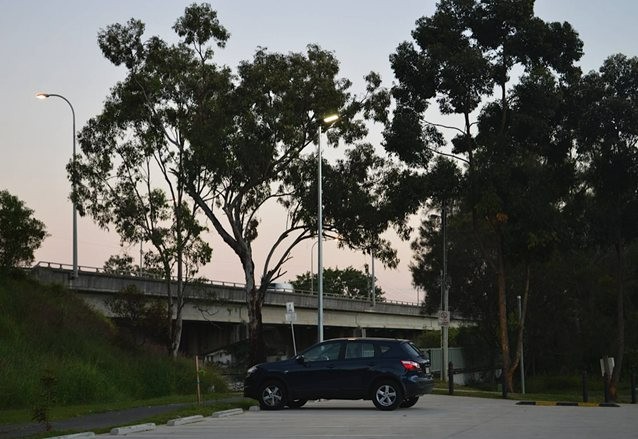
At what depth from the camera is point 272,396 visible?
75.6ft

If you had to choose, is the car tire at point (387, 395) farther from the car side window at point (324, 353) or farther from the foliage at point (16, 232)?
the foliage at point (16, 232)

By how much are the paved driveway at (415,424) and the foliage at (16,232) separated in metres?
16.1

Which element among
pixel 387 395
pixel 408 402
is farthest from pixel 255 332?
pixel 387 395

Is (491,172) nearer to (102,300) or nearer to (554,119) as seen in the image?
(554,119)

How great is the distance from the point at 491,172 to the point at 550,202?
3831 mm

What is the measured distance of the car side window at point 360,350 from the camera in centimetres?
2284

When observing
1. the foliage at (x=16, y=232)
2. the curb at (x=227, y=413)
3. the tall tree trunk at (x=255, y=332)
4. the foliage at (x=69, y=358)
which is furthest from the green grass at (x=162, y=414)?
the tall tree trunk at (x=255, y=332)

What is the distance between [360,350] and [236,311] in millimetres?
45184

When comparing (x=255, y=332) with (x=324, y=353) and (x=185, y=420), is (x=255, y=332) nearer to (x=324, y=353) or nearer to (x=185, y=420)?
(x=324, y=353)

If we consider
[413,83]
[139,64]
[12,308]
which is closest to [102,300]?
[139,64]

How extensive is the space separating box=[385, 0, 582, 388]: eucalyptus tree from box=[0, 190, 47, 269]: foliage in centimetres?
1440

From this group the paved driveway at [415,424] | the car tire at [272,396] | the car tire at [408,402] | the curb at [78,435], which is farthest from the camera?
the car tire at [408,402]

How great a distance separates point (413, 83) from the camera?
39656mm

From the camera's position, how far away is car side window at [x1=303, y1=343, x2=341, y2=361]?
2305 centimetres
